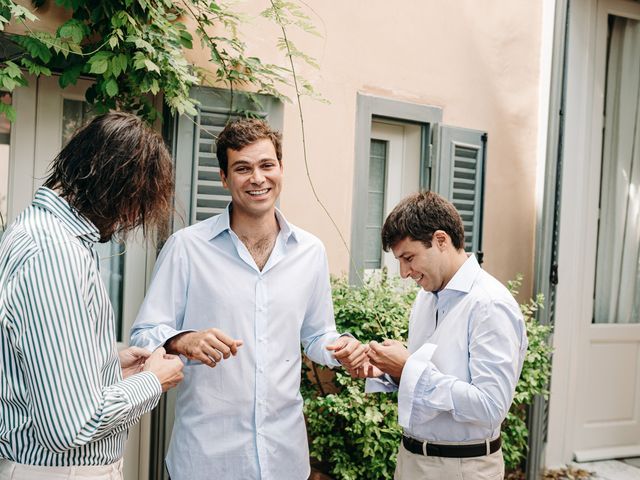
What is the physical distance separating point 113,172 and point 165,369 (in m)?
0.53

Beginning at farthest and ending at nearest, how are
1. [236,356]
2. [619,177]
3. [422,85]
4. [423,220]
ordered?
[619,177]
[422,85]
[236,356]
[423,220]

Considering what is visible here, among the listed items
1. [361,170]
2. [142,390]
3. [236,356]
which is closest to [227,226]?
[236,356]

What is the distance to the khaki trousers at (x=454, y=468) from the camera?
2248 mm

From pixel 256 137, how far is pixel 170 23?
1028mm

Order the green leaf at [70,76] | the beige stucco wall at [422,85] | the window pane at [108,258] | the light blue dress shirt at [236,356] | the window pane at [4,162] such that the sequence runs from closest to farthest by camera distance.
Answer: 1. the light blue dress shirt at [236,356]
2. the green leaf at [70,76]
3. the window pane at [4,162]
4. the window pane at [108,258]
5. the beige stucco wall at [422,85]

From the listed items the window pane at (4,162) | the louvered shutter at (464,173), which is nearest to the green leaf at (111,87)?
the window pane at (4,162)

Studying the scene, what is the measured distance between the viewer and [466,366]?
221 cm

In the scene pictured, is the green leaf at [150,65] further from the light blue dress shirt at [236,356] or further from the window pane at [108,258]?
the light blue dress shirt at [236,356]

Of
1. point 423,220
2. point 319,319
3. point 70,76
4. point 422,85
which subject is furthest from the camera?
point 422,85

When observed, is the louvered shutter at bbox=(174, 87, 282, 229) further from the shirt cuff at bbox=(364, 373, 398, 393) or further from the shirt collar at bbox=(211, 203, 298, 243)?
the shirt cuff at bbox=(364, 373, 398, 393)

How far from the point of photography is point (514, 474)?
486 cm

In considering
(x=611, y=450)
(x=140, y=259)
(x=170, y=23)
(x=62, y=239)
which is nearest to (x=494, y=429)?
(x=62, y=239)

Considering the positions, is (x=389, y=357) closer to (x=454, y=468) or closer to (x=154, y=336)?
(x=454, y=468)

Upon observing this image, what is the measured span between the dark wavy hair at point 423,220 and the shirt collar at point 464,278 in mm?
96
